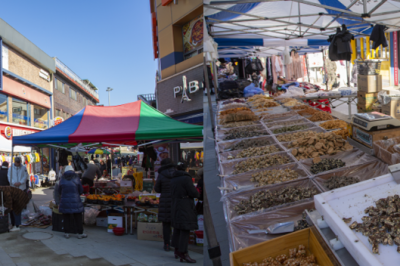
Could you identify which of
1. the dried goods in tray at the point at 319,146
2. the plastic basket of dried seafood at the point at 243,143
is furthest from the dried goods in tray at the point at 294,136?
the dried goods in tray at the point at 319,146

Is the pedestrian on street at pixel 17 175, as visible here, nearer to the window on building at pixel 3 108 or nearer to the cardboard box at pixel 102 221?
the cardboard box at pixel 102 221

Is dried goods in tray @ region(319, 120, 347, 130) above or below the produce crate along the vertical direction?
above

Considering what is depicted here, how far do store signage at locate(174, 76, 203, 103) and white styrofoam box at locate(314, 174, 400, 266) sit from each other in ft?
39.9

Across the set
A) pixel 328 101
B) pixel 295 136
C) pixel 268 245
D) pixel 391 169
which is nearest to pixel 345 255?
pixel 268 245

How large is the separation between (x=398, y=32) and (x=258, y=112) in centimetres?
687

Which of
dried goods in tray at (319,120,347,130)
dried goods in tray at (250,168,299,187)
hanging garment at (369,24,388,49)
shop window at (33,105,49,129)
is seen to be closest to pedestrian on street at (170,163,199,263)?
dried goods in tray at (250,168,299,187)

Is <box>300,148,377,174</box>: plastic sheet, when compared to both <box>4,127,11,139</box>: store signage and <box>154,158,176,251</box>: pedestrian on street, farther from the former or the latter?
<box>4,127,11,139</box>: store signage

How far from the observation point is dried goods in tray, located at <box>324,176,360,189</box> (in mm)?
3578

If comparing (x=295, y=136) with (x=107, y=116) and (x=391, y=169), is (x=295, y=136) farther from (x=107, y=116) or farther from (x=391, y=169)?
(x=107, y=116)

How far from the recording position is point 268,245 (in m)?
2.44

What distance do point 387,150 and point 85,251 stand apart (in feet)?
15.9

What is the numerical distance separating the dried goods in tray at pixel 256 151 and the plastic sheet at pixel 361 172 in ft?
4.76

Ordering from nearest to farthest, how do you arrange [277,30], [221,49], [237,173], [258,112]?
[237,173] → [258,112] → [277,30] → [221,49]

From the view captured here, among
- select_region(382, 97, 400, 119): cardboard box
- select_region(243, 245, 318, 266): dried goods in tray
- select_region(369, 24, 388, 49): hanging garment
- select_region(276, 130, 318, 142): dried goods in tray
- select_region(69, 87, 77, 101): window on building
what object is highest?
select_region(69, 87, 77, 101): window on building
